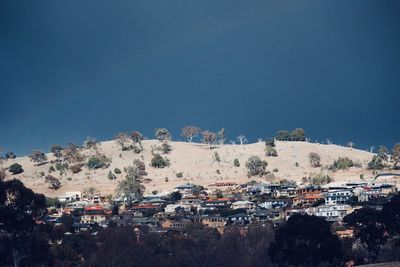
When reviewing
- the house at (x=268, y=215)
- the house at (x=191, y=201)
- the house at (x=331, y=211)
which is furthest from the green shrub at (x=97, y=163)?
the house at (x=331, y=211)

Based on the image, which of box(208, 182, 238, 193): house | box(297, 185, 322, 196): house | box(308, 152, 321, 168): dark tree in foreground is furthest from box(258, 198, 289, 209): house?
box(308, 152, 321, 168): dark tree in foreground

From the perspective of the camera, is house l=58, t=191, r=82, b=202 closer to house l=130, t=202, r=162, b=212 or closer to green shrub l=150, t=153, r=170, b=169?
house l=130, t=202, r=162, b=212

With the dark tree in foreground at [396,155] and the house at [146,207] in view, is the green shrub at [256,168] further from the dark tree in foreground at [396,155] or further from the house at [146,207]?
the house at [146,207]

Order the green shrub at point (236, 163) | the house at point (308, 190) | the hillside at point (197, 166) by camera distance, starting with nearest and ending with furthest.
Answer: the house at point (308, 190) < the hillside at point (197, 166) < the green shrub at point (236, 163)

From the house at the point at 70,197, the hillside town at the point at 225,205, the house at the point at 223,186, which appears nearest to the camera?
the hillside town at the point at 225,205

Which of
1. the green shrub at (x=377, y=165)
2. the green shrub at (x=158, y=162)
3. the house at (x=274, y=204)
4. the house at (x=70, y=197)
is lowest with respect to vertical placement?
the house at (x=274, y=204)

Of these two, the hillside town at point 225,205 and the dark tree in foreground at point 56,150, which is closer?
the hillside town at point 225,205

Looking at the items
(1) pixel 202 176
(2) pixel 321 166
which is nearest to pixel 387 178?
(2) pixel 321 166
